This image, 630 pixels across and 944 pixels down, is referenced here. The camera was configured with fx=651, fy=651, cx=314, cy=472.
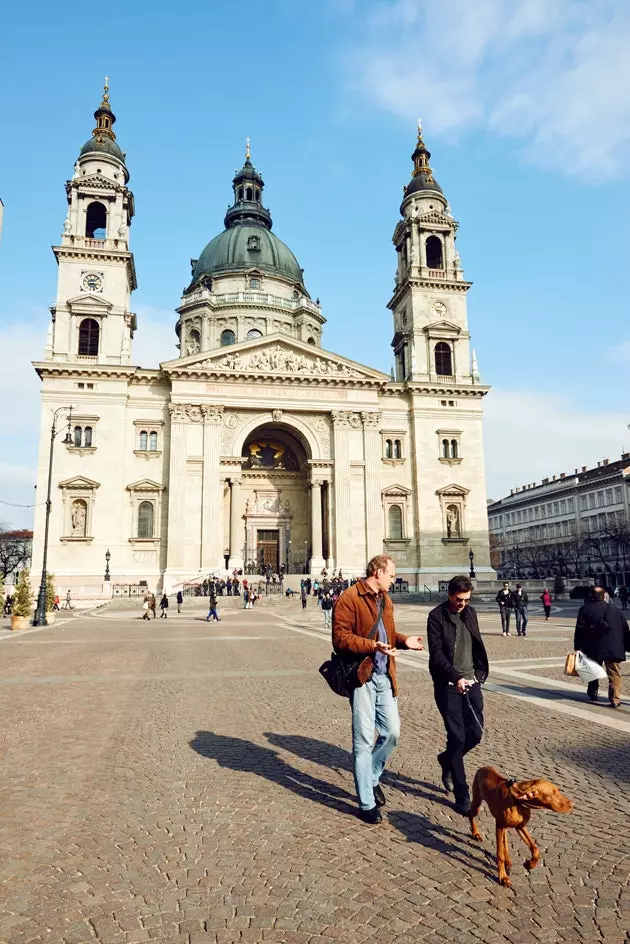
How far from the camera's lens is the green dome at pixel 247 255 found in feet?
219

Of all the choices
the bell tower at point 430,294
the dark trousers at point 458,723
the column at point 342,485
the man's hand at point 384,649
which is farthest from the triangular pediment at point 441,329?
the man's hand at point 384,649

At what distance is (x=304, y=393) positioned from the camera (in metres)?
50.4

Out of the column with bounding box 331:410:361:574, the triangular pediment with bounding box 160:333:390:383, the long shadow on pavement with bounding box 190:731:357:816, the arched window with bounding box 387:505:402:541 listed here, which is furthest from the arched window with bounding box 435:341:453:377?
the long shadow on pavement with bounding box 190:731:357:816

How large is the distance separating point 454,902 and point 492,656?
1193cm

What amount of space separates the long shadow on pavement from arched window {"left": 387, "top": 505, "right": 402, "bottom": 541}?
1730 inches

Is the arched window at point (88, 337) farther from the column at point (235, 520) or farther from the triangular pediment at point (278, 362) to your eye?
the column at point (235, 520)

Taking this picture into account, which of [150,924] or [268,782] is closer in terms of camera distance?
[150,924]

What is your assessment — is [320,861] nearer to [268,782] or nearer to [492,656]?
[268,782]

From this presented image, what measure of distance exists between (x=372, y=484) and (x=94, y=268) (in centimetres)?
2684

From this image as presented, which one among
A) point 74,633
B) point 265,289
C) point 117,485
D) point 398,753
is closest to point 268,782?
point 398,753

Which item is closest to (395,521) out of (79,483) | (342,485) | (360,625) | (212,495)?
(342,485)

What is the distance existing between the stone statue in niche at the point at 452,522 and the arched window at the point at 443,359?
1147 centimetres

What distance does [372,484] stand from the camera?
49625 mm

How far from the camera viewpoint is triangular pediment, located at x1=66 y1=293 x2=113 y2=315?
48.3m
